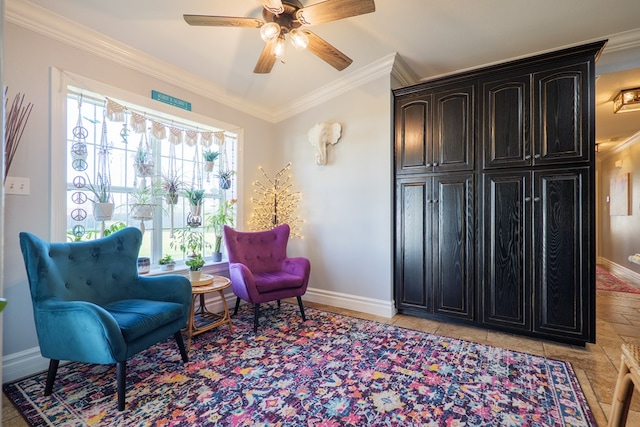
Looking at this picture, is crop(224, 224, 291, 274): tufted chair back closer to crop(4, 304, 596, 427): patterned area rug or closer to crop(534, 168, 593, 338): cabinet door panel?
crop(4, 304, 596, 427): patterned area rug

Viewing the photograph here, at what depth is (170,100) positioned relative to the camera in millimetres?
2961

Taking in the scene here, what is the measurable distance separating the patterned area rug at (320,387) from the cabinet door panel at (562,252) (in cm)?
43

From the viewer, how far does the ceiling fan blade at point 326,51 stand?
2.03m

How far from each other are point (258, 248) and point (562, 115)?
3100 millimetres

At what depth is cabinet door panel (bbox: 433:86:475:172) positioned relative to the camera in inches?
109

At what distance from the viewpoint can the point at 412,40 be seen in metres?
2.72

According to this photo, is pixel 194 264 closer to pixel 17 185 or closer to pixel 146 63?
pixel 17 185

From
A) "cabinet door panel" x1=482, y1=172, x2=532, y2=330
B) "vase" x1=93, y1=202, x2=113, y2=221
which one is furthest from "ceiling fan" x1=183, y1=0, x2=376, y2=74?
"cabinet door panel" x1=482, y1=172, x2=532, y2=330

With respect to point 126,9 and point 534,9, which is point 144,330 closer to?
point 126,9

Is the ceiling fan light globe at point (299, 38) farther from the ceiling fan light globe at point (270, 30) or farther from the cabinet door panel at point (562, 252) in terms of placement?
the cabinet door panel at point (562, 252)

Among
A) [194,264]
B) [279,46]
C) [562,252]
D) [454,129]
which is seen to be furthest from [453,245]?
[194,264]

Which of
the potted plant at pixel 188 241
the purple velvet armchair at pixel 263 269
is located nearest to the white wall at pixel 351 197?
the purple velvet armchair at pixel 263 269

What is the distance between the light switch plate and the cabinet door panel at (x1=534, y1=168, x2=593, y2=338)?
157 inches

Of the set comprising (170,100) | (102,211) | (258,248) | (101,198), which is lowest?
(258,248)
